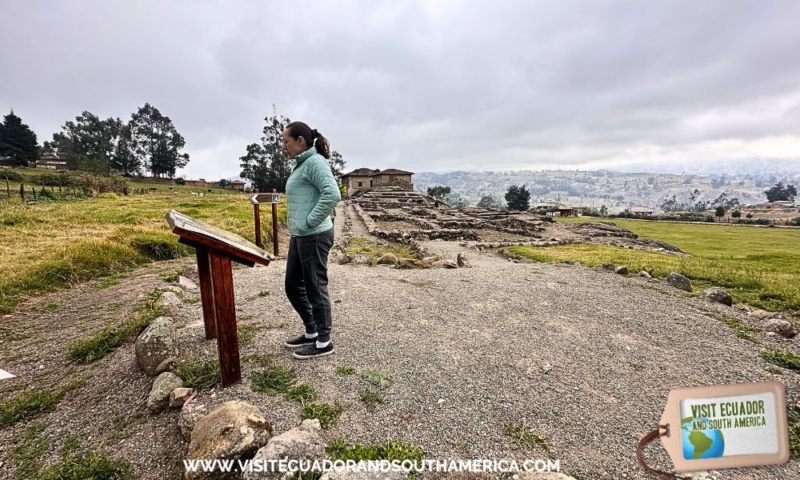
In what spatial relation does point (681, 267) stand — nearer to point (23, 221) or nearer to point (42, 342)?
point (42, 342)

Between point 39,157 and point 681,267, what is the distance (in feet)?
286

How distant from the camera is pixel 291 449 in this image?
2318 mm

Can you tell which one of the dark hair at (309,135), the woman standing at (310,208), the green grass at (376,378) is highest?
the dark hair at (309,135)

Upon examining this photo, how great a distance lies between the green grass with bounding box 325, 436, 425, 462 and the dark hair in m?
2.86

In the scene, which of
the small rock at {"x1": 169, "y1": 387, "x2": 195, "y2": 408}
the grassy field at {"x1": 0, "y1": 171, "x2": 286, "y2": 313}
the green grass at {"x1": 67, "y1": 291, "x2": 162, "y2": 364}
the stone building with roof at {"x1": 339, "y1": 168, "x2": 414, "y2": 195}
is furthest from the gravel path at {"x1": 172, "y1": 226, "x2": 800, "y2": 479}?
the stone building with roof at {"x1": 339, "y1": 168, "x2": 414, "y2": 195}

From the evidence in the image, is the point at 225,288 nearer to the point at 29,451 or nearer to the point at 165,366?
the point at 165,366

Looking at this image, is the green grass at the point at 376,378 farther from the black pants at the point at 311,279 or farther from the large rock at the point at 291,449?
the large rock at the point at 291,449

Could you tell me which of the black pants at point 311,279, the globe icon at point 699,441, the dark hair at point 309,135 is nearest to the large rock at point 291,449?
the black pants at point 311,279

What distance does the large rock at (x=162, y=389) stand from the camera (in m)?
3.06

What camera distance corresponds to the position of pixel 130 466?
2.49m

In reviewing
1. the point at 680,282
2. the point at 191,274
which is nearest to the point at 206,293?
the point at 191,274

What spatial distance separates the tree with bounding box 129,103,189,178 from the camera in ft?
240

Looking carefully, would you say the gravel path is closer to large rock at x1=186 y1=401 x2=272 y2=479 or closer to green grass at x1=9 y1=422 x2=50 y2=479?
large rock at x1=186 y1=401 x2=272 y2=479

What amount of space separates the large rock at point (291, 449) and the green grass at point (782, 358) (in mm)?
5531
